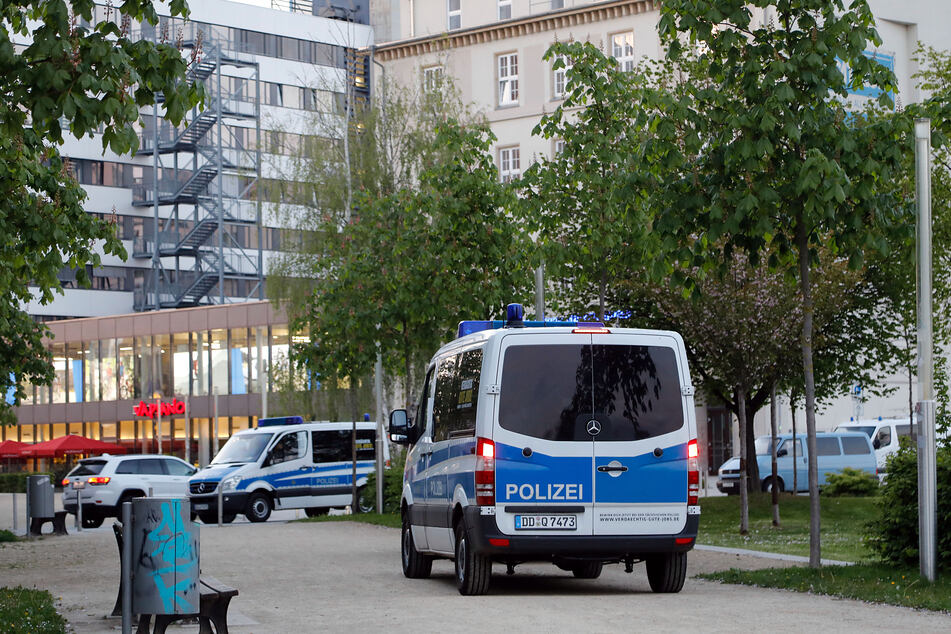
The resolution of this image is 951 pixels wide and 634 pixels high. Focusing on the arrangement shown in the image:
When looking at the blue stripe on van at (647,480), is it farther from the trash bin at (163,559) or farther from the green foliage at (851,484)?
the green foliage at (851,484)

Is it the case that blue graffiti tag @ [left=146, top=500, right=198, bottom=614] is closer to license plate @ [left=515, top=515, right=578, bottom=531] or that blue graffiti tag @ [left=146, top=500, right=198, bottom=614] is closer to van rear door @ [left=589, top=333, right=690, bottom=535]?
license plate @ [left=515, top=515, right=578, bottom=531]

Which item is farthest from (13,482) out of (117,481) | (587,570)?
(587,570)

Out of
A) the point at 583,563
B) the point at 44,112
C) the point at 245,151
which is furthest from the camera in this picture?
the point at 245,151

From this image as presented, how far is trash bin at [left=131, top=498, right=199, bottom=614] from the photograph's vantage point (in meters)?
10.2

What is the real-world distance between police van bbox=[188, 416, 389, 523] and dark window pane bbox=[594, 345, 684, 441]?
20.4 m

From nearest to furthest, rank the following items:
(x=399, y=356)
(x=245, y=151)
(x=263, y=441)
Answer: (x=399, y=356) → (x=263, y=441) → (x=245, y=151)

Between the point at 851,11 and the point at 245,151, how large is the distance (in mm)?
67342

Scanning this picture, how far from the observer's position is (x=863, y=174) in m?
14.7

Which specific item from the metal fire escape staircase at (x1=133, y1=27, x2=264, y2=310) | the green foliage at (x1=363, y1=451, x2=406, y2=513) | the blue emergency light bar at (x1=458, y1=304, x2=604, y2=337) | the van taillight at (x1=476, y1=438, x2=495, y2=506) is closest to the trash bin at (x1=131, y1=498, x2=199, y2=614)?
the van taillight at (x1=476, y1=438, x2=495, y2=506)

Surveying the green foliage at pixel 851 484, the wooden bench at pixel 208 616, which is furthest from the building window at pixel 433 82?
the wooden bench at pixel 208 616

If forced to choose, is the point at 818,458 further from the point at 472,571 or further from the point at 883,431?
the point at 472,571

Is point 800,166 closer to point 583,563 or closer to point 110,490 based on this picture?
point 583,563

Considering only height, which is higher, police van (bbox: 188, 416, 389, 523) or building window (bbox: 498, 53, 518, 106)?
building window (bbox: 498, 53, 518, 106)

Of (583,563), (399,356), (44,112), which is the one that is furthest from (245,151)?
(44,112)
